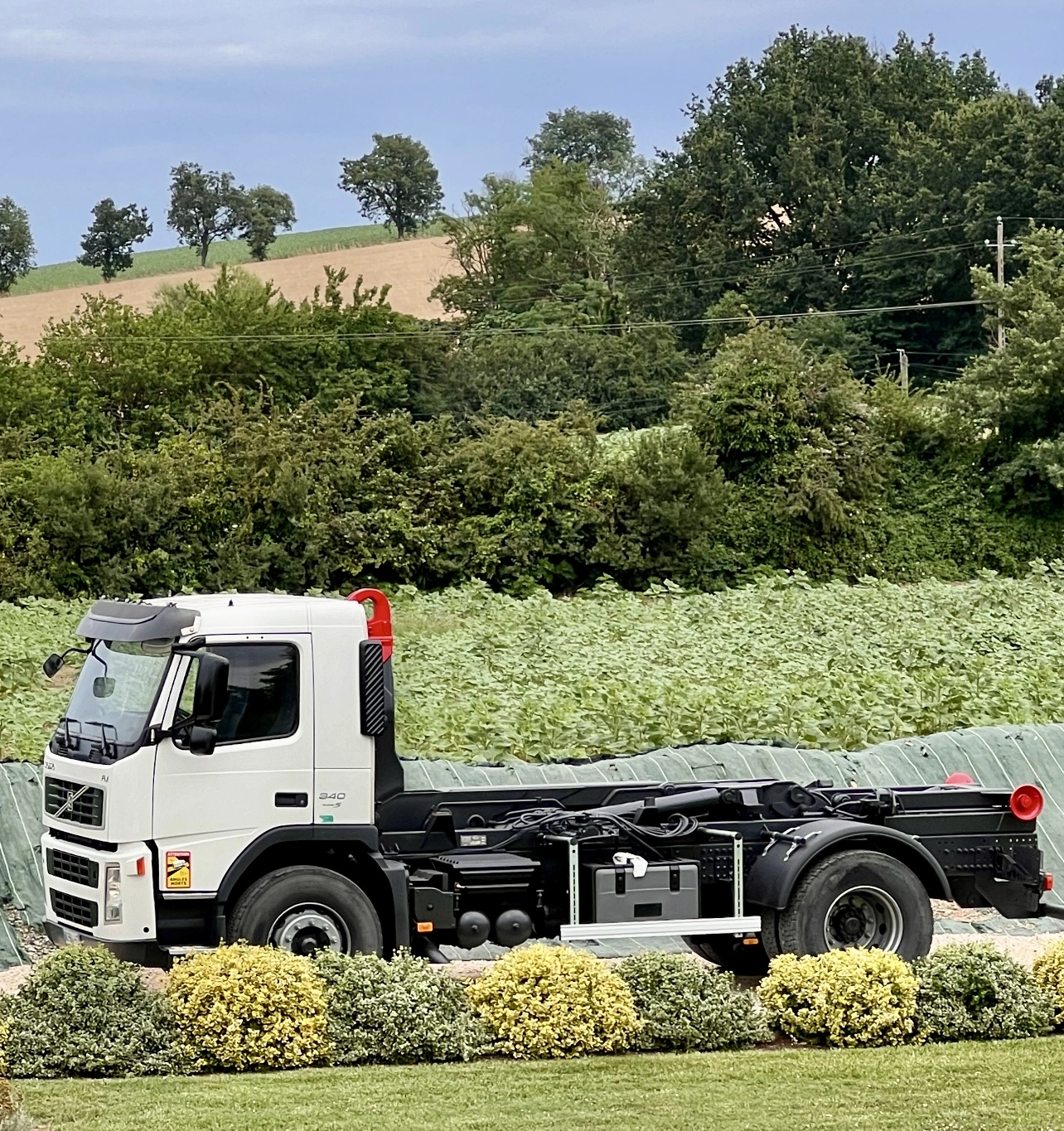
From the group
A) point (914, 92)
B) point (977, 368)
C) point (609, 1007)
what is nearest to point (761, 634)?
point (609, 1007)

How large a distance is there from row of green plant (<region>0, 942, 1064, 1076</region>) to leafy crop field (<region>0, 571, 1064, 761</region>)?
667 cm

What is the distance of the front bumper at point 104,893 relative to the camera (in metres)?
11.1

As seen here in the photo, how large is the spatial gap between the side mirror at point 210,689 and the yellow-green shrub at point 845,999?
383cm

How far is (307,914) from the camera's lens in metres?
11.5

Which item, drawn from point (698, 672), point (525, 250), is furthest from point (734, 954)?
point (525, 250)

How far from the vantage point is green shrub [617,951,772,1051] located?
10.2 m

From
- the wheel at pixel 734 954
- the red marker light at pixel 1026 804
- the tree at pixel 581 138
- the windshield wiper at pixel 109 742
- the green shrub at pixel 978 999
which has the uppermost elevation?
the tree at pixel 581 138

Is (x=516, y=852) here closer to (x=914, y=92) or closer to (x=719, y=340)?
(x=719, y=340)

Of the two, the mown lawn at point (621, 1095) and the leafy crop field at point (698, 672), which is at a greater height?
the leafy crop field at point (698, 672)

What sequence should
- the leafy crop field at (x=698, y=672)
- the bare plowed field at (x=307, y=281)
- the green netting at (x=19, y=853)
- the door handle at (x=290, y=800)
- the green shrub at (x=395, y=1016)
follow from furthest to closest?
the bare plowed field at (x=307, y=281), the leafy crop field at (x=698, y=672), the green netting at (x=19, y=853), the door handle at (x=290, y=800), the green shrub at (x=395, y=1016)

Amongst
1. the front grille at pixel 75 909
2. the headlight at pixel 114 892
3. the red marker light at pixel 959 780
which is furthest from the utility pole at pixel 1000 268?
the headlight at pixel 114 892

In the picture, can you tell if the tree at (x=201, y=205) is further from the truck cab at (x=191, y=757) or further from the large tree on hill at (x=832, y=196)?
the truck cab at (x=191, y=757)

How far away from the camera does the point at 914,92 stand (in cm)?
8494

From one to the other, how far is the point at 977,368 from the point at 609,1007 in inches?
1642
